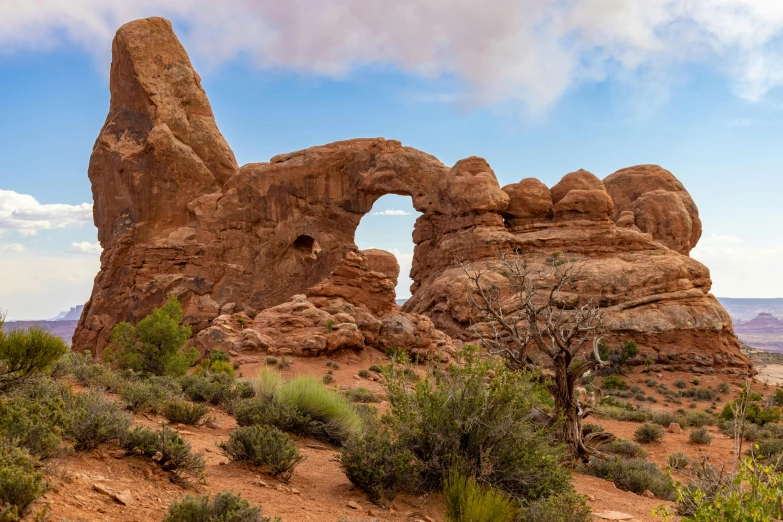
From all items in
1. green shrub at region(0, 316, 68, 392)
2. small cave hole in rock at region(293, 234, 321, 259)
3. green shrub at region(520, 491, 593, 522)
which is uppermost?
small cave hole in rock at region(293, 234, 321, 259)

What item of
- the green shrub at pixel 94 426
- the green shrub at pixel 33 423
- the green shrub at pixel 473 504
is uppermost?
the green shrub at pixel 33 423

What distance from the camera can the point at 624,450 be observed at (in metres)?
11.5

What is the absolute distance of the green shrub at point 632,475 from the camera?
816 cm

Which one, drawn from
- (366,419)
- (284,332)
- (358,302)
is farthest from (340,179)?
(366,419)

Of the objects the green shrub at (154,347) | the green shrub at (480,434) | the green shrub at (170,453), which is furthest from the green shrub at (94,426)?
the green shrub at (154,347)

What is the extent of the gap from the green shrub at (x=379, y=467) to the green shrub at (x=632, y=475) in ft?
14.8

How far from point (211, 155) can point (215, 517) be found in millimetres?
34643

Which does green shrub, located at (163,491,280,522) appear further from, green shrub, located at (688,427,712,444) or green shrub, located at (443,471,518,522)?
green shrub, located at (688,427,712,444)

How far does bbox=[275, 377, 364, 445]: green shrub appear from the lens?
7848 mm

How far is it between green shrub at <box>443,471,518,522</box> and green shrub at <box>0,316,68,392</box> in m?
3.97

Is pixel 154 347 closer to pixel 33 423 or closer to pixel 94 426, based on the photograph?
pixel 94 426

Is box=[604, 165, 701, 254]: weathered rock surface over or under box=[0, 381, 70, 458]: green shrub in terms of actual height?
over

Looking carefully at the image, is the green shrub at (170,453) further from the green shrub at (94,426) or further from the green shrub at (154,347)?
the green shrub at (154,347)

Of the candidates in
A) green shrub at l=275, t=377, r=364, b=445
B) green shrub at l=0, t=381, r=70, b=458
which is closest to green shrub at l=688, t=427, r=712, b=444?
green shrub at l=275, t=377, r=364, b=445
